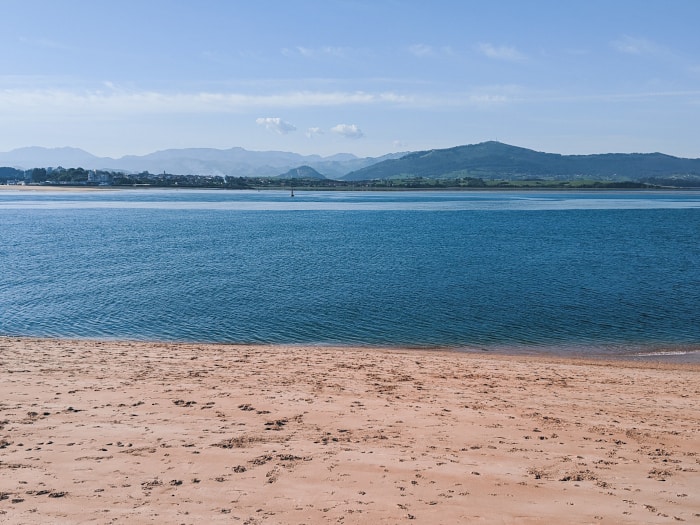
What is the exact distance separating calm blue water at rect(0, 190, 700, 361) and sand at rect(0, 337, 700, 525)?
6.67 meters

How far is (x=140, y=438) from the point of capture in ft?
36.6

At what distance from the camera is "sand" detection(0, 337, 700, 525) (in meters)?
8.70

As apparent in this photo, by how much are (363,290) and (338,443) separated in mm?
22066

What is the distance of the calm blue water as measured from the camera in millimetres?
24500

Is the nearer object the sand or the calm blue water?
the sand

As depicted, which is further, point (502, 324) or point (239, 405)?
point (502, 324)

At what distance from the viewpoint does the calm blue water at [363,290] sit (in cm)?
2450

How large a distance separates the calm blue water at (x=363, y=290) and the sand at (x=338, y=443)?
21.9 feet

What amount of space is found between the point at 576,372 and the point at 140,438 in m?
A: 12.5

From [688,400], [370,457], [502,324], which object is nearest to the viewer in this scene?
[370,457]

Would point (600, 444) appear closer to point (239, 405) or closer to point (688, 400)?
point (688, 400)

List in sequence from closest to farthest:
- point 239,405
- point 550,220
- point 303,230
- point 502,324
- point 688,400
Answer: point 239,405
point 688,400
point 502,324
point 303,230
point 550,220

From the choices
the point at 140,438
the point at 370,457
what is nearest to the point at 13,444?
the point at 140,438

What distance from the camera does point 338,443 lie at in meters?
11.1
